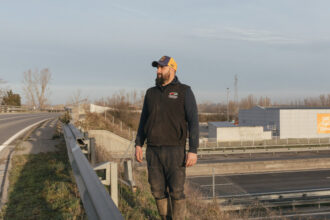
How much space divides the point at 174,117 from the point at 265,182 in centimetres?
2367

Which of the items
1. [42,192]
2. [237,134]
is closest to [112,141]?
[237,134]

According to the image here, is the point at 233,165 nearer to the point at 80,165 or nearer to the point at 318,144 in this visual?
the point at 318,144

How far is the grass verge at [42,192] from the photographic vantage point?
122 inches

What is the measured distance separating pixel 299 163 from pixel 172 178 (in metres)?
30.9

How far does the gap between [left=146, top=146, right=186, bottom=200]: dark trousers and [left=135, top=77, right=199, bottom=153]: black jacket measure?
77 mm

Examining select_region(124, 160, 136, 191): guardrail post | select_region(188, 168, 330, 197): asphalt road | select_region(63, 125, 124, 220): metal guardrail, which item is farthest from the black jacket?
select_region(188, 168, 330, 197): asphalt road

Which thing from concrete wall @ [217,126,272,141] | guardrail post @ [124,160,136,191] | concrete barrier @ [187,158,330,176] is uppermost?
guardrail post @ [124,160,136,191]

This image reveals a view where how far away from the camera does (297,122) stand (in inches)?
1756

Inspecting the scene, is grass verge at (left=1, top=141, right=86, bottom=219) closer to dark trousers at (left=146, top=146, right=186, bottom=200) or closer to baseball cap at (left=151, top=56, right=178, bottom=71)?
dark trousers at (left=146, top=146, right=186, bottom=200)

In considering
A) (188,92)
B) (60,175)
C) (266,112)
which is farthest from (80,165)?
(266,112)

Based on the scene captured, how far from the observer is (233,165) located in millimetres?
27438

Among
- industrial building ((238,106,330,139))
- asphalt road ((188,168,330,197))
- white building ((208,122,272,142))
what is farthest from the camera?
industrial building ((238,106,330,139))

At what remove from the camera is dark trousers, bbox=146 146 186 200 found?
2885 millimetres

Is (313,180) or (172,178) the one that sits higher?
(172,178)
